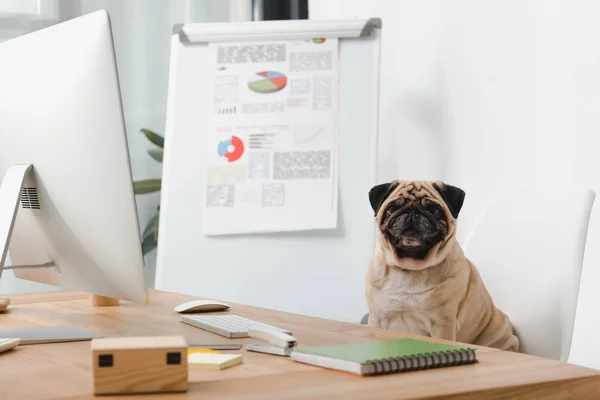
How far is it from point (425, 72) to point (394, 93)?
21cm

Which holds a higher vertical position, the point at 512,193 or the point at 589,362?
the point at 512,193

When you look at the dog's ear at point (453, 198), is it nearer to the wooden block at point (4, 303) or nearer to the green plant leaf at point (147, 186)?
the wooden block at point (4, 303)

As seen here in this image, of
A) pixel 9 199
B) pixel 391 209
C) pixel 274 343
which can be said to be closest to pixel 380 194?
pixel 391 209

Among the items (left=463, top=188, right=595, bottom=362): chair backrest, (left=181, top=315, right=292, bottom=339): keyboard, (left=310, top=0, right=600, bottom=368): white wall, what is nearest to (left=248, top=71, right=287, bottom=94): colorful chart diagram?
(left=310, top=0, right=600, bottom=368): white wall

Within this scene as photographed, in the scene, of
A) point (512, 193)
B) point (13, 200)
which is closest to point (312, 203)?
point (512, 193)

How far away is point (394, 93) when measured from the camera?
3.15m

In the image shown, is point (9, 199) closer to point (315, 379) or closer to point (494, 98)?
point (315, 379)

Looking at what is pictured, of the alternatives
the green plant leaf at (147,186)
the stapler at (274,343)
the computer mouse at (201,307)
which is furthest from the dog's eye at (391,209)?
the green plant leaf at (147,186)

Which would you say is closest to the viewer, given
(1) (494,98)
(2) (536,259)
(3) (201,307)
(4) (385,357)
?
(4) (385,357)

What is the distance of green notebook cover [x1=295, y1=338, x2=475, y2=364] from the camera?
913mm

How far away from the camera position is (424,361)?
3.03 feet

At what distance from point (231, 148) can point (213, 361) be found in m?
2.08

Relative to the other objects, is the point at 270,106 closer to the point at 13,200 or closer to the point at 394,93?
the point at 394,93

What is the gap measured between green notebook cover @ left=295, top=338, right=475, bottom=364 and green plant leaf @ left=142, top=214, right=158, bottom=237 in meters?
2.58
